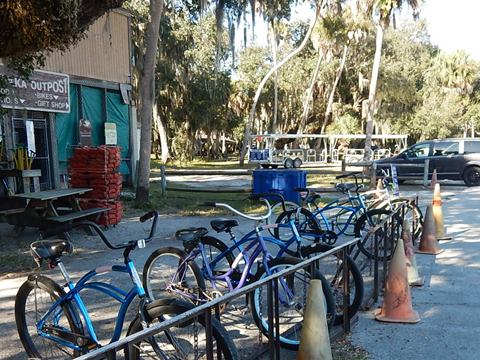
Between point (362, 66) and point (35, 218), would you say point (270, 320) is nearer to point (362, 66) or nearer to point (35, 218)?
point (35, 218)

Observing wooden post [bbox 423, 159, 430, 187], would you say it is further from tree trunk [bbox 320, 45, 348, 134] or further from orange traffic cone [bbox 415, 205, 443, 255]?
tree trunk [bbox 320, 45, 348, 134]

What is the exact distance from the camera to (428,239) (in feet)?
25.3

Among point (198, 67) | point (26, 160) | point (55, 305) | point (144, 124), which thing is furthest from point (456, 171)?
point (198, 67)

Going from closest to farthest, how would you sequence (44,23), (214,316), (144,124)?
1. (214,316)
2. (44,23)
3. (144,124)

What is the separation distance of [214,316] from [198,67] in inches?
1424

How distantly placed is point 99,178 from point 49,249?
636 cm

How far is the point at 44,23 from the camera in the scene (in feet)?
19.1

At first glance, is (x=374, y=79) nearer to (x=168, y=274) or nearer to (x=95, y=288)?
(x=168, y=274)

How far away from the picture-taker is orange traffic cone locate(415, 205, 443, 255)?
765 cm

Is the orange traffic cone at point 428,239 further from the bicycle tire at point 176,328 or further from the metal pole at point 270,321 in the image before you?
the bicycle tire at point 176,328

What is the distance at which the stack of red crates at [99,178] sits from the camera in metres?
9.79

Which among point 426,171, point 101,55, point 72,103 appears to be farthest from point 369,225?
point 426,171

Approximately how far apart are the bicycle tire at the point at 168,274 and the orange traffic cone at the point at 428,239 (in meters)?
4.54

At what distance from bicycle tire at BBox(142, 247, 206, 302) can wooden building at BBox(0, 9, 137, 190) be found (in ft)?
25.8
